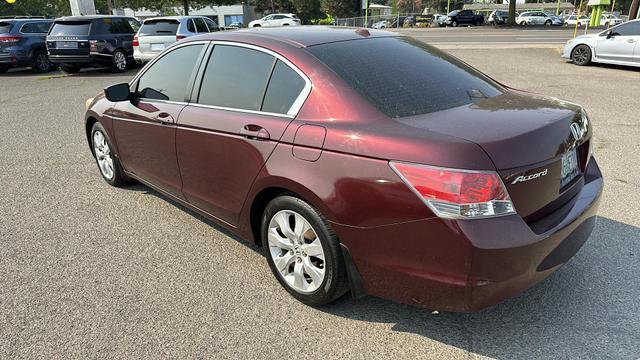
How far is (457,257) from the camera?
2.16m

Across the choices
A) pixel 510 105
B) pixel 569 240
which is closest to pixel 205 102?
pixel 510 105

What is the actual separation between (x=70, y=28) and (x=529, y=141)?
48.6 feet

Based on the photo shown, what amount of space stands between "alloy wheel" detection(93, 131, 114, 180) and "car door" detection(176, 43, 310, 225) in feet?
5.68

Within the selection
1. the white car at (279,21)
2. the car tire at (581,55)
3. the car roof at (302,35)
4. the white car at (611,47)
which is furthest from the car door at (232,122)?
the white car at (279,21)

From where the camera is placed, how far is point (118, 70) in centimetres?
1510

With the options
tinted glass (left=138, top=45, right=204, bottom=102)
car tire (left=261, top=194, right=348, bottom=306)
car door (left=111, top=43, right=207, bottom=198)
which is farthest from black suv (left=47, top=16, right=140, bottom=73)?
car tire (left=261, top=194, right=348, bottom=306)

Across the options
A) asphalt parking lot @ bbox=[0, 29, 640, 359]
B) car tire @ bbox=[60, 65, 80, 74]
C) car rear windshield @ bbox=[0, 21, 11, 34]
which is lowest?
asphalt parking lot @ bbox=[0, 29, 640, 359]

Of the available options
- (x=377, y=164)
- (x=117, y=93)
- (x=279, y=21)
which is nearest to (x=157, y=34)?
(x=117, y=93)

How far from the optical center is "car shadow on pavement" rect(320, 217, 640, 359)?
2.48 m

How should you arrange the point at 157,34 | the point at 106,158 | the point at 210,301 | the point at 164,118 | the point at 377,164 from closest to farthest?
1. the point at 377,164
2. the point at 210,301
3. the point at 164,118
4. the point at 106,158
5. the point at 157,34

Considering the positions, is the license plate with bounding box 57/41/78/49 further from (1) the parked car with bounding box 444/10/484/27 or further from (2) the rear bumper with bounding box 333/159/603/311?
(1) the parked car with bounding box 444/10/484/27

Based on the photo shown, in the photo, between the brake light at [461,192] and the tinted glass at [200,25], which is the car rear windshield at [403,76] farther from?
the tinted glass at [200,25]

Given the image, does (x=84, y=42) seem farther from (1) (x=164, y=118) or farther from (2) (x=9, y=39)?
(1) (x=164, y=118)

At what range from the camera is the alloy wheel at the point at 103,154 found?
4914 mm
